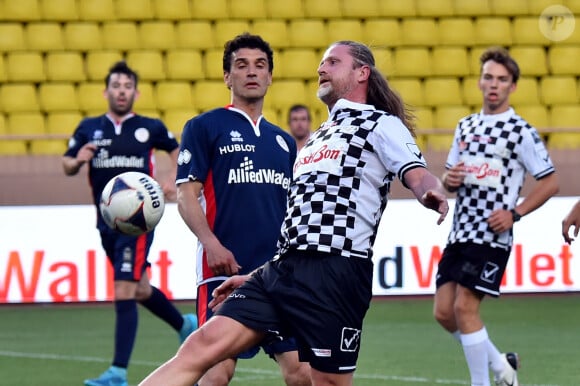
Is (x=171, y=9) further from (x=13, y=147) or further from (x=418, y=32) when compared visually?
(x=418, y=32)

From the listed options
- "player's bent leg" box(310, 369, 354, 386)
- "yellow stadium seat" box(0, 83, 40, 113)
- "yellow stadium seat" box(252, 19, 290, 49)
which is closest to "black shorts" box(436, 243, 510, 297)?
"player's bent leg" box(310, 369, 354, 386)

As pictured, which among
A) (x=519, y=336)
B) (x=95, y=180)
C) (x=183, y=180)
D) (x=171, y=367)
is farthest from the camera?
(x=519, y=336)

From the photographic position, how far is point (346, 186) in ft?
16.6

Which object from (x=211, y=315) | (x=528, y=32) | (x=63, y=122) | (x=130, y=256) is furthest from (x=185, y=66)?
(x=211, y=315)

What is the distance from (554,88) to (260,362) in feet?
30.5

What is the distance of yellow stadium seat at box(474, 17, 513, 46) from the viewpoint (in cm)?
1786

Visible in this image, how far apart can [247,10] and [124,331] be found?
963cm

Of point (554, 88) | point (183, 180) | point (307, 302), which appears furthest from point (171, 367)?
point (554, 88)

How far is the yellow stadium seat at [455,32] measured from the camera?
58.4ft

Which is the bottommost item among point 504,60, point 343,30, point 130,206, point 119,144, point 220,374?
point 220,374

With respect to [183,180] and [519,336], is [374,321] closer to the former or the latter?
[519,336]

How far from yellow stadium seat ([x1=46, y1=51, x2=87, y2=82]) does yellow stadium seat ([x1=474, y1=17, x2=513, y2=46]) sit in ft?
17.9

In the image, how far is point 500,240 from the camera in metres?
7.63

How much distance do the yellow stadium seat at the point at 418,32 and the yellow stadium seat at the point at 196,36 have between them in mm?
2672
